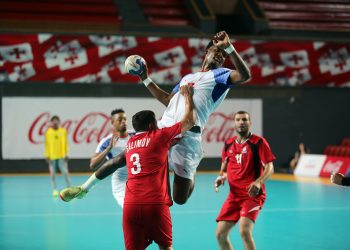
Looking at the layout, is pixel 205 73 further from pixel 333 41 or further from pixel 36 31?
pixel 333 41

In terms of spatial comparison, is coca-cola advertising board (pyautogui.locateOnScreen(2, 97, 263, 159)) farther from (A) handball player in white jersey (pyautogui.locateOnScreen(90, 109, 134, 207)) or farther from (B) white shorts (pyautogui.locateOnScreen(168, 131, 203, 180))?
(B) white shorts (pyautogui.locateOnScreen(168, 131, 203, 180))

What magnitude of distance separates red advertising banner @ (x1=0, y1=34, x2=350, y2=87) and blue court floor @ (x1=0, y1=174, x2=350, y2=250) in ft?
23.2

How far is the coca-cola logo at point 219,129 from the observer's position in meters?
28.9

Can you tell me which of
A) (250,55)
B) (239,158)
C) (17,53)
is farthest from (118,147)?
(250,55)

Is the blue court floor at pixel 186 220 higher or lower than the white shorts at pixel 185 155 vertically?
lower

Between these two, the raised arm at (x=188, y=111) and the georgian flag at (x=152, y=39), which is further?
the georgian flag at (x=152, y=39)

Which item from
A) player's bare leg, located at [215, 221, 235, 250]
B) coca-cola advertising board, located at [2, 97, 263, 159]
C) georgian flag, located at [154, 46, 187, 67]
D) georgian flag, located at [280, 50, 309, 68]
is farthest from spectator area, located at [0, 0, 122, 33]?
player's bare leg, located at [215, 221, 235, 250]

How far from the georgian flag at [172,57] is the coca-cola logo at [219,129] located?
2866mm

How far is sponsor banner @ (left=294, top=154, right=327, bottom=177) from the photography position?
26.0m

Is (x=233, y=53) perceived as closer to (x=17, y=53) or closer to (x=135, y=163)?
(x=135, y=163)

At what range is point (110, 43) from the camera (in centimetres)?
2705

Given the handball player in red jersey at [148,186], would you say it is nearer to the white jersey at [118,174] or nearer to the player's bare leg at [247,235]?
the player's bare leg at [247,235]

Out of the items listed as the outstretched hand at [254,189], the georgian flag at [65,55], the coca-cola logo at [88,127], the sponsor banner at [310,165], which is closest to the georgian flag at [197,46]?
the coca-cola logo at [88,127]

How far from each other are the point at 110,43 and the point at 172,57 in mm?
2563
